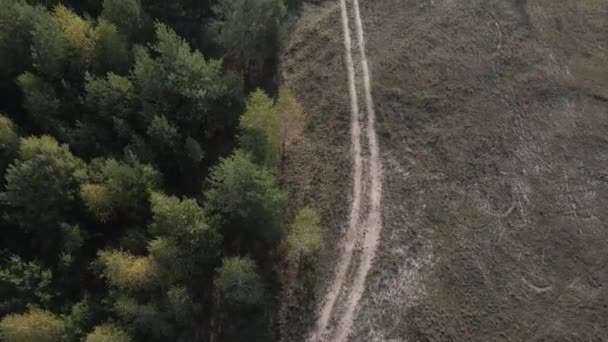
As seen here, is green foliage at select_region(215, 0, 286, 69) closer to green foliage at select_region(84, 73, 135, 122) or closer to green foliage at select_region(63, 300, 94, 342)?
green foliage at select_region(84, 73, 135, 122)

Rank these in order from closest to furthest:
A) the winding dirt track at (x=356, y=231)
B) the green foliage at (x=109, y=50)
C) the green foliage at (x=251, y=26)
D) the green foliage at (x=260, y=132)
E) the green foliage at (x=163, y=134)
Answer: the green foliage at (x=163, y=134), the winding dirt track at (x=356, y=231), the green foliage at (x=260, y=132), the green foliage at (x=109, y=50), the green foliage at (x=251, y=26)

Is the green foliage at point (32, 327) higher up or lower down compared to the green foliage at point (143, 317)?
higher up

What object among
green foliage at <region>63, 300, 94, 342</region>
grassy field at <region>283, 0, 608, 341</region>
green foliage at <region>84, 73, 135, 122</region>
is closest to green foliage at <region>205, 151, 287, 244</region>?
grassy field at <region>283, 0, 608, 341</region>

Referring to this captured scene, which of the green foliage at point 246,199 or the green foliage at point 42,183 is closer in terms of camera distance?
the green foliage at point 42,183

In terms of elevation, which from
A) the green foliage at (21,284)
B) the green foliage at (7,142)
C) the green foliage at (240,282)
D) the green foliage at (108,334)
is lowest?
the green foliage at (240,282)

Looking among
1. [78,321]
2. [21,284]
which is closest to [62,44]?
[21,284]

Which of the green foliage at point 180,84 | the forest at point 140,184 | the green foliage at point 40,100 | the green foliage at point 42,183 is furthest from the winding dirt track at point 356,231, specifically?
the green foliage at point 40,100

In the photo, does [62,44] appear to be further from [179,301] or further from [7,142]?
[179,301]

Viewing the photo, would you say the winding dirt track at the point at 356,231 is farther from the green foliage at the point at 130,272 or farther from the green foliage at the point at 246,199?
the green foliage at the point at 130,272
